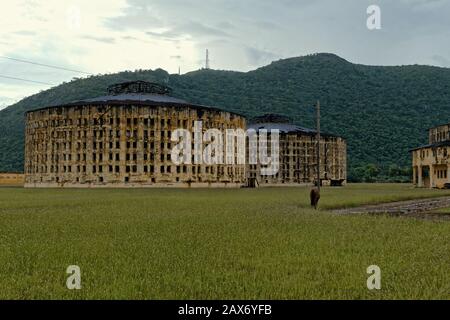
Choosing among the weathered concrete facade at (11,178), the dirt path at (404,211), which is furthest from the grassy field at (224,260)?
the weathered concrete facade at (11,178)

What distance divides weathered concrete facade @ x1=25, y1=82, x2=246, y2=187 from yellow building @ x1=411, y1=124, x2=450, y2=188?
38132 millimetres

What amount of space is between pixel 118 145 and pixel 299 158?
56417 millimetres

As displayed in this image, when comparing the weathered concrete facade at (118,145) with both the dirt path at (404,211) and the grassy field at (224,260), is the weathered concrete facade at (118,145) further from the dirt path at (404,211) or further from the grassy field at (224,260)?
the grassy field at (224,260)

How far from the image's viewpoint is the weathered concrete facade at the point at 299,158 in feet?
434

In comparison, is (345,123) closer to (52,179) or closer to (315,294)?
(52,179)

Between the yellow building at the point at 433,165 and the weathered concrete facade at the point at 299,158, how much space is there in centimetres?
3171

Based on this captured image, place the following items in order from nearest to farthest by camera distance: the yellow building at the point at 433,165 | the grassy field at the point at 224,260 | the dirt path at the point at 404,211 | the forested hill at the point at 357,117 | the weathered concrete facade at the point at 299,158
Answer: the grassy field at the point at 224,260 < the dirt path at the point at 404,211 < the yellow building at the point at 433,165 < the weathered concrete facade at the point at 299,158 < the forested hill at the point at 357,117

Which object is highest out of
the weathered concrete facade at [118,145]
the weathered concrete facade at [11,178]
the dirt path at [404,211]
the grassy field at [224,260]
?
the weathered concrete facade at [118,145]

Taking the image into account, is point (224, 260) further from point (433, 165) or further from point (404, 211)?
point (433, 165)

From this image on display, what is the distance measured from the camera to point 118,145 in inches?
3725

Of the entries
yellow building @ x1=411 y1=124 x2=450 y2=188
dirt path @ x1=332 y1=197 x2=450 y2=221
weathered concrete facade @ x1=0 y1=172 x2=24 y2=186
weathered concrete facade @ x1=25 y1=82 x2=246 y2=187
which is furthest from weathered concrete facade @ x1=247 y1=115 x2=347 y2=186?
dirt path @ x1=332 y1=197 x2=450 y2=221

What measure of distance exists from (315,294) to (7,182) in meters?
125

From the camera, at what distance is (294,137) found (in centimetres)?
13288
